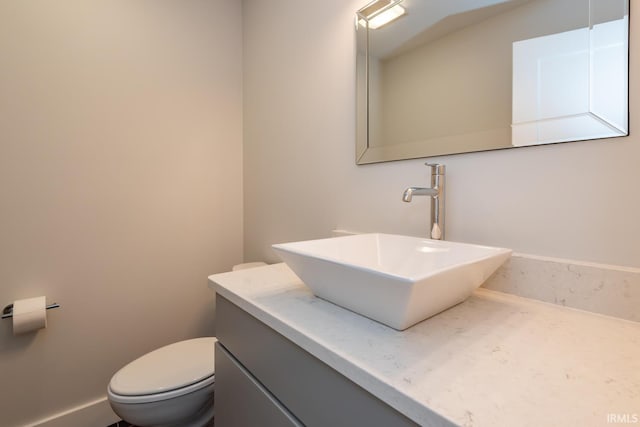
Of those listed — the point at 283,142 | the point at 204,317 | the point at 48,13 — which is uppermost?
→ the point at 48,13

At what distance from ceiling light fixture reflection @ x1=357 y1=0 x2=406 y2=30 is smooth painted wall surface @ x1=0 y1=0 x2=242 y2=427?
1006 millimetres

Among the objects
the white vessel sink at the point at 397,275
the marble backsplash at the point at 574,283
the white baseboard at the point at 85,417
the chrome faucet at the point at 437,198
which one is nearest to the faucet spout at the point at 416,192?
the chrome faucet at the point at 437,198

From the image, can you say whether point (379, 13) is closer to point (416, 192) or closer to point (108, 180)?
point (416, 192)

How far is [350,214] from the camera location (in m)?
1.15

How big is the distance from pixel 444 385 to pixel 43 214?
1.63m

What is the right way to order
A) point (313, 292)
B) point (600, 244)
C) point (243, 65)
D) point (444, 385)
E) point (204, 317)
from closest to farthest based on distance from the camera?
point (444, 385) → point (600, 244) → point (313, 292) → point (204, 317) → point (243, 65)

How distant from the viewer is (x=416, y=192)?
2.47ft

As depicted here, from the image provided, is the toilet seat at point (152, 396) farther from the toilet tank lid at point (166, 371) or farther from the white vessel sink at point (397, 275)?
the white vessel sink at point (397, 275)

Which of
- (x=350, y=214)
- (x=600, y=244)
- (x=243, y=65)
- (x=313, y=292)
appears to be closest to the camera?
(x=600, y=244)

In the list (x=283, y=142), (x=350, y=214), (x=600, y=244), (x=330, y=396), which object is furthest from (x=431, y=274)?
(x=283, y=142)

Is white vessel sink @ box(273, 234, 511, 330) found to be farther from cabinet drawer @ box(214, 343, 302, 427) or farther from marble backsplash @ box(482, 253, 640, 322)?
cabinet drawer @ box(214, 343, 302, 427)

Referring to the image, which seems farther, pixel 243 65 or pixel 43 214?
pixel 243 65

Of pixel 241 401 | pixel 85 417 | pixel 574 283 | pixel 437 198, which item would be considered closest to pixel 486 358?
pixel 574 283

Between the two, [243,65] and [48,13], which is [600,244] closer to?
[243,65]
